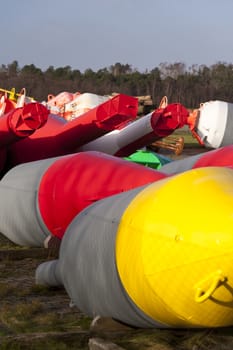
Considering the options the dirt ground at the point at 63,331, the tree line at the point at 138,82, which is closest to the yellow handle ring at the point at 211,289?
the dirt ground at the point at 63,331

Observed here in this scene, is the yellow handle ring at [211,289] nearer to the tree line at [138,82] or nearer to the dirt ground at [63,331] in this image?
the dirt ground at [63,331]

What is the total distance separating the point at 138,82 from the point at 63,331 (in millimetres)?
46656

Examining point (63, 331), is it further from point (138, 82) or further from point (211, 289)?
point (138, 82)

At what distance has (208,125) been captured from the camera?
367 inches

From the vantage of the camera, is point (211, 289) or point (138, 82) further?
point (138, 82)

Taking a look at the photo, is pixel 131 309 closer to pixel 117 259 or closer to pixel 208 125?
pixel 117 259

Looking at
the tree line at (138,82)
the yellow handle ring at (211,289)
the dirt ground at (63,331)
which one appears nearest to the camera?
the yellow handle ring at (211,289)

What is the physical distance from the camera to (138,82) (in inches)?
1935

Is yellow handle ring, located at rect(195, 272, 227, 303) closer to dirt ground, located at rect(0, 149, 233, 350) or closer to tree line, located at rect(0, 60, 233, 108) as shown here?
dirt ground, located at rect(0, 149, 233, 350)

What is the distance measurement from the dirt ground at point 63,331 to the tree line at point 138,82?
3494 centimetres

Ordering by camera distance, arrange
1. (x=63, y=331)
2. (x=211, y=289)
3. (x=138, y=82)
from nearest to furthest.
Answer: (x=211, y=289)
(x=63, y=331)
(x=138, y=82)

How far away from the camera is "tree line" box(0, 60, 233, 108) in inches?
1687

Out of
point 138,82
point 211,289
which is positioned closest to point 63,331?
point 211,289

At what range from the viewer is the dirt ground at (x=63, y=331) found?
2.98 m
